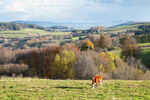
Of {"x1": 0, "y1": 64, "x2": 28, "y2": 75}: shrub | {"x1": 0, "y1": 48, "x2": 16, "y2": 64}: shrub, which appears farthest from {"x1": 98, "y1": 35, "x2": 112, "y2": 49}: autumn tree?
{"x1": 0, "y1": 64, "x2": 28, "y2": 75}: shrub

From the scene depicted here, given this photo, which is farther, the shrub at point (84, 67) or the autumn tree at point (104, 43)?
the autumn tree at point (104, 43)

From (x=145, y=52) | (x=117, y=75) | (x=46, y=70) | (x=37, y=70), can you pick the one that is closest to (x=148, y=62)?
(x=145, y=52)

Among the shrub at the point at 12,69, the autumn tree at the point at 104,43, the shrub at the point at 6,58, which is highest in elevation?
the autumn tree at the point at 104,43

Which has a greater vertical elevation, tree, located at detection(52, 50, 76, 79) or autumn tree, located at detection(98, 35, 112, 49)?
autumn tree, located at detection(98, 35, 112, 49)

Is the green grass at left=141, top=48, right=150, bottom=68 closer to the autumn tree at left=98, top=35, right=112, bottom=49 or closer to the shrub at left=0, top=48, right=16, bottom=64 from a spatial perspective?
the autumn tree at left=98, top=35, right=112, bottom=49

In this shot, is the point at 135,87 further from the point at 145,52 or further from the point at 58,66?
the point at 145,52

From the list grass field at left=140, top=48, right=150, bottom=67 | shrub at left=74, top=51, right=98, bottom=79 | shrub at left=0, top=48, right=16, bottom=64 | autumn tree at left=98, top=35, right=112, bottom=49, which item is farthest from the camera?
autumn tree at left=98, top=35, right=112, bottom=49

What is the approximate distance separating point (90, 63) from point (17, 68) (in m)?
35.3

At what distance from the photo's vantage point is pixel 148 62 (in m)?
76.1

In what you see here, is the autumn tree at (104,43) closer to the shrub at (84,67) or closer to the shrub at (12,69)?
the shrub at (84,67)

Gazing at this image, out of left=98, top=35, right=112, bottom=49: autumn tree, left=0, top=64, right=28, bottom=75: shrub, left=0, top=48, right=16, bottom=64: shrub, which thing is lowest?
left=0, top=64, right=28, bottom=75: shrub

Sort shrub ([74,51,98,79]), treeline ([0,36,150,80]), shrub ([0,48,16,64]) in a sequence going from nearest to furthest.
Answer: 1. shrub ([74,51,98,79])
2. treeline ([0,36,150,80])
3. shrub ([0,48,16,64])

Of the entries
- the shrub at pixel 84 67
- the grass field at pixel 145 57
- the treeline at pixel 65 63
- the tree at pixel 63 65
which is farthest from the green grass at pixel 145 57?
the tree at pixel 63 65

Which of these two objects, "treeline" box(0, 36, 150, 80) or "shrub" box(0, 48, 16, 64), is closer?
"treeline" box(0, 36, 150, 80)
